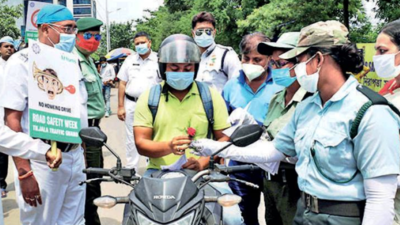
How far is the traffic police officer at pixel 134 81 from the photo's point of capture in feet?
20.3

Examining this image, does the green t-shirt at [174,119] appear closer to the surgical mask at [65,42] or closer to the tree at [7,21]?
the surgical mask at [65,42]

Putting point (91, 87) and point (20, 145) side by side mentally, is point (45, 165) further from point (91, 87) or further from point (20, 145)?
point (91, 87)

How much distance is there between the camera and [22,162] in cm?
293

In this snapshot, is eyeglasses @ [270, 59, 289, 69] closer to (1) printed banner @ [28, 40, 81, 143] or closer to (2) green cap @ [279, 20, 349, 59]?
(2) green cap @ [279, 20, 349, 59]

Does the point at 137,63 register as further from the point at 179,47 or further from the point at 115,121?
the point at 115,121

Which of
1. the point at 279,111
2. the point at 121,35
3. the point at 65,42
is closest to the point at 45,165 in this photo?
the point at 65,42

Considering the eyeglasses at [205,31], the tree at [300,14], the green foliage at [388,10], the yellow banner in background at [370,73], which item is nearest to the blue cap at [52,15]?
the eyeglasses at [205,31]

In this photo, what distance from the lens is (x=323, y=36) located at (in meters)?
2.14

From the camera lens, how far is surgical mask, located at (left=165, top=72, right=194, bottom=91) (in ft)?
9.46

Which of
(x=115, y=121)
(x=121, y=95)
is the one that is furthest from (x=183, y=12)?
(x=121, y=95)

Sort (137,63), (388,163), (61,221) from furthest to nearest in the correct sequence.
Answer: (137,63)
(61,221)
(388,163)

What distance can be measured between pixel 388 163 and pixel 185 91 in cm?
149

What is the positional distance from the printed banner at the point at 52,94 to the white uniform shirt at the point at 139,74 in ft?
9.69

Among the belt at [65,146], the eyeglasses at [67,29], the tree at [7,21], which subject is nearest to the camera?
the belt at [65,146]
